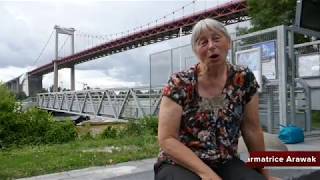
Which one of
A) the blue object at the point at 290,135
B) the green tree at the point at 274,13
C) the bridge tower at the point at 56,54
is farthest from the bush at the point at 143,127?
the bridge tower at the point at 56,54

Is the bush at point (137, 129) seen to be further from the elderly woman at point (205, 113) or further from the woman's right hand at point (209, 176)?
the woman's right hand at point (209, 176)

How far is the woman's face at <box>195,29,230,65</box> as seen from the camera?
2.07 meters

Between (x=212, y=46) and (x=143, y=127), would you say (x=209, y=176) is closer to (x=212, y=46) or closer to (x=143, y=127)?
(x=212, y=46)

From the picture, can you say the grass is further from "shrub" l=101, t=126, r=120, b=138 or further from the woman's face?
the woman's face

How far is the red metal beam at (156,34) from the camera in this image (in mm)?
42781

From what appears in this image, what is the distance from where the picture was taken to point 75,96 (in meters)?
35.9

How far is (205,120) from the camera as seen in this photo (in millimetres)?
2100

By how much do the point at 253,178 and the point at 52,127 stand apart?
365 inches

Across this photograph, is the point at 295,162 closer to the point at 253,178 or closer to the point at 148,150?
the point at 253,178

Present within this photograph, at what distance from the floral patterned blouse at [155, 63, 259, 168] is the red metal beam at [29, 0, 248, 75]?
1320 inches

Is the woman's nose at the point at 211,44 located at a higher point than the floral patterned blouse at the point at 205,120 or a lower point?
higher

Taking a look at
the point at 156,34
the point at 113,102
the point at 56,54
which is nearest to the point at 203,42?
the point at 113,102

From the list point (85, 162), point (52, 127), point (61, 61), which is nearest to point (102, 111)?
point (52, 127)

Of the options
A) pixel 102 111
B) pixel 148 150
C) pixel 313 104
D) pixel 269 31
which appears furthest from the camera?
pixel 102 111
